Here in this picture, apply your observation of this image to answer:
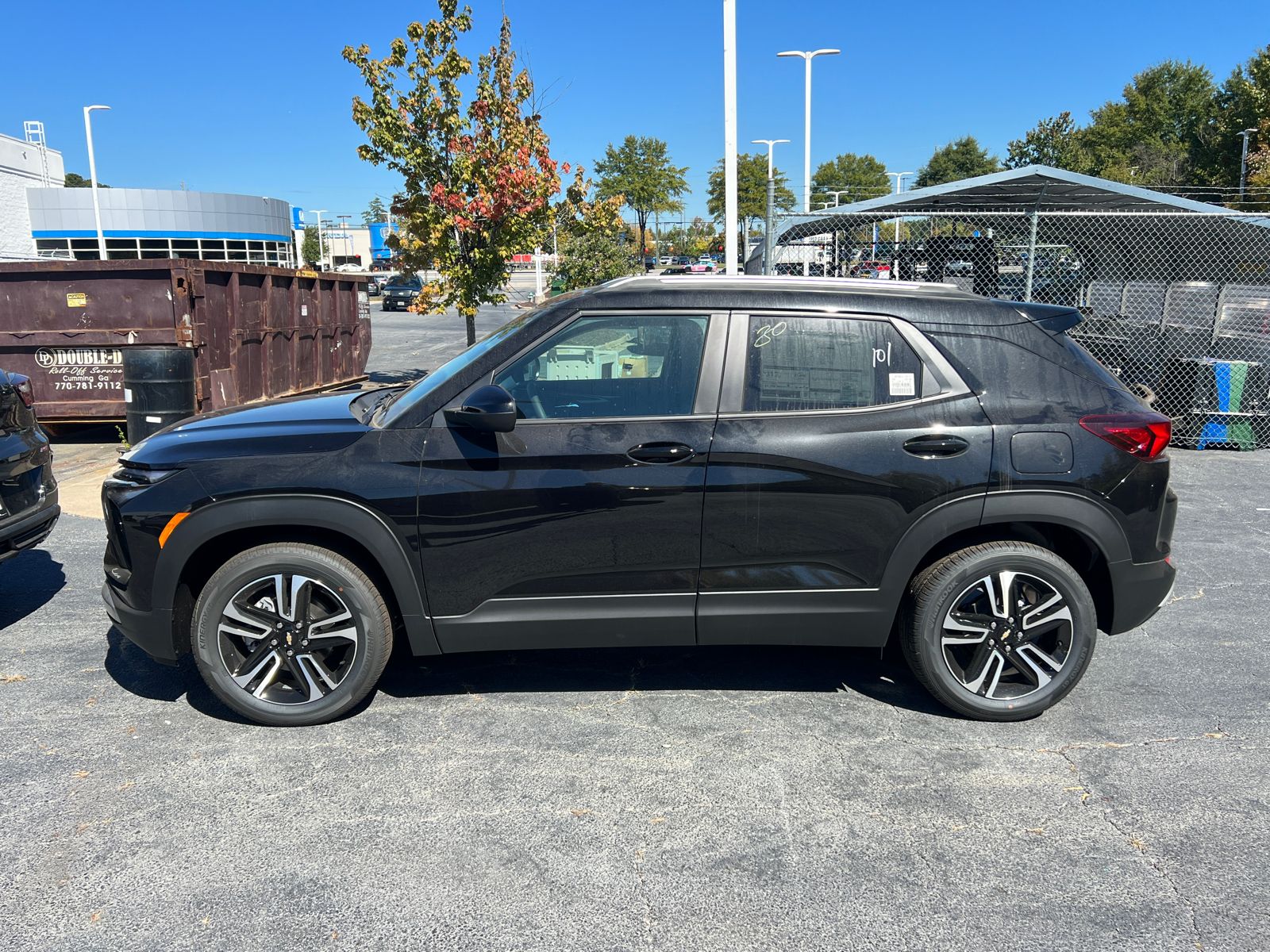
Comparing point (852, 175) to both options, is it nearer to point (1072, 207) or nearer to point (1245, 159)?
point (1245, 159)

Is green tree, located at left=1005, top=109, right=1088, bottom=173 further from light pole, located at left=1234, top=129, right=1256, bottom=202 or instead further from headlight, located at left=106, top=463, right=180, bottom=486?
headlight, located at left=106, top=463, right=180, bottom=486

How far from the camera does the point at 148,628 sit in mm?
3953

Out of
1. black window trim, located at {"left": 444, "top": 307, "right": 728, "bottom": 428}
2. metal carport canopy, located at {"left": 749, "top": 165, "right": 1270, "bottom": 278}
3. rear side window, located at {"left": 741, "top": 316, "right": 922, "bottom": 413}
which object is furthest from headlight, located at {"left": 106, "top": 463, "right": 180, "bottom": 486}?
metal carport canopy, located at {"left": 749, "top": 165, "right": 1270, "bottom": 278}

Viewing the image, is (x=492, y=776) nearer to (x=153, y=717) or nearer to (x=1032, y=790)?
(x=153, y=717)

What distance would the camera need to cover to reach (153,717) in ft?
13.7

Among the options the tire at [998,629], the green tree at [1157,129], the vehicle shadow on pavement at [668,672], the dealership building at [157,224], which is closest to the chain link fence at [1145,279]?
the vehicle shadow on pavement at [668,672]

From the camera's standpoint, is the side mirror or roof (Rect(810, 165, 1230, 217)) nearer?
the side mirror

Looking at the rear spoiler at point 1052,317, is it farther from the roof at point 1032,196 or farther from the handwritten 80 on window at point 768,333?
the roof at point 1032,196

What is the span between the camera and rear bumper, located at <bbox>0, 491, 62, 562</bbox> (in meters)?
5.03

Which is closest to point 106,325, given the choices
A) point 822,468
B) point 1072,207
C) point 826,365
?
point 826,365

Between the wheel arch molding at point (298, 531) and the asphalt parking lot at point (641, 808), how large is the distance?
1.91 ft

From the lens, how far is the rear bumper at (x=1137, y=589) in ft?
13.4

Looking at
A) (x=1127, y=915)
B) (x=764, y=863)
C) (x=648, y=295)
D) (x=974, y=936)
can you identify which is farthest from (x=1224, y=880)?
(x=648, y=295)

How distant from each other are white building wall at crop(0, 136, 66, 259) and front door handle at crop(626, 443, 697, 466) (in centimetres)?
4536
